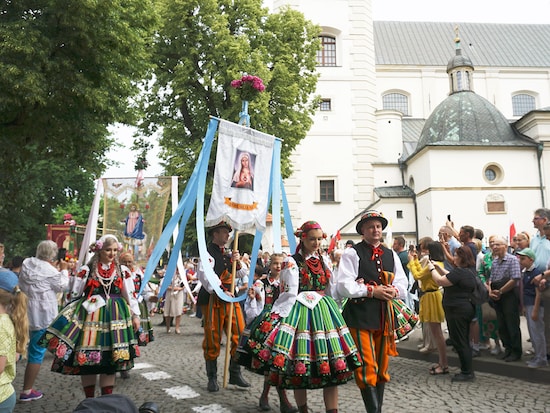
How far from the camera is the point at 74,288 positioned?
5441 millimetres

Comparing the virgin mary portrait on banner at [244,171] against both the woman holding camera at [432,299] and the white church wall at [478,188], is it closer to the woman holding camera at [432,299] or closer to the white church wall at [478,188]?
the woman holding camera at [432,299]

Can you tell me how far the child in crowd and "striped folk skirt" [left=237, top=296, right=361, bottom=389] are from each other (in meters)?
1.96

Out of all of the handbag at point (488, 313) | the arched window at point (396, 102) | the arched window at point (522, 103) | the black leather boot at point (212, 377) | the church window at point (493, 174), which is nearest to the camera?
the black leather boot at point (212, 377)

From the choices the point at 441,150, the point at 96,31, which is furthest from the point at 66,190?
the point at 96,31

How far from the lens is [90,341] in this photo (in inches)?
199

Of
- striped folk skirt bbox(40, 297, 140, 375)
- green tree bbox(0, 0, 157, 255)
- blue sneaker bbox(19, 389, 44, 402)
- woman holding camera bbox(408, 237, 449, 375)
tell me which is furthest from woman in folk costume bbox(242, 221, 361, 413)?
green tree bbox(0, 0, 157, 255)

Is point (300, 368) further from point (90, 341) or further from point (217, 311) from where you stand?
point (217, 311)

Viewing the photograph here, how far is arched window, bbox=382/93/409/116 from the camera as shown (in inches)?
1478

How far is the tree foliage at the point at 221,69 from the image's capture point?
19672 millimetres

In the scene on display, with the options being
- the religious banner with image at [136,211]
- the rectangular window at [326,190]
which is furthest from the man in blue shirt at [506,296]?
the rectangular window at [326,190]

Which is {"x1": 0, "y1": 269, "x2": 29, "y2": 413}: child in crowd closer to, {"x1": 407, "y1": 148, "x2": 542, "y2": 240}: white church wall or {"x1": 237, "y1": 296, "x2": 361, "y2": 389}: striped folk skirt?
{"x1": 237, "y1": 296, "x2": 361, "y2": 389}: striped folk skirt

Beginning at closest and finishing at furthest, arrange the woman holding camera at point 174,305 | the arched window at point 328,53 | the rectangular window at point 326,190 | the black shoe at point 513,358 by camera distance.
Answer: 1. the black shoe at point 513,358
2. the woman holding camera at point 174,305
3. the rectangular window at point 326,190
4. the arched window at point 328,53

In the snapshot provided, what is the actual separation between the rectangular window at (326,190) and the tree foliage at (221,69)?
827 centimetres

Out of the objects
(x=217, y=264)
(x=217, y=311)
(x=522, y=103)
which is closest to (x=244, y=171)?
(x=217, y=264)
